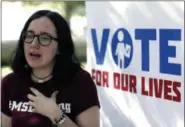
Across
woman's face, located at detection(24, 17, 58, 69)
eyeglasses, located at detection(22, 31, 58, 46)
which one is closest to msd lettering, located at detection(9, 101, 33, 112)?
woman's face, located at detection(24, 17, 58, 69)

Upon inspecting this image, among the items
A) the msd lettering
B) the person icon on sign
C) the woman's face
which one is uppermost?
the woman's face

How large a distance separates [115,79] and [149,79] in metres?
0.44

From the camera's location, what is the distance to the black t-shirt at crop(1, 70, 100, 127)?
2441mm

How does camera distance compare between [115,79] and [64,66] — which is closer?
[64,66]

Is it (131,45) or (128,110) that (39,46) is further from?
(128,110)

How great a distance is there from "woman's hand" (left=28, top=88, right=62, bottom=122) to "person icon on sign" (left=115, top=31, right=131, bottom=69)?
853mm

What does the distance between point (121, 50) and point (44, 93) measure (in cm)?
91

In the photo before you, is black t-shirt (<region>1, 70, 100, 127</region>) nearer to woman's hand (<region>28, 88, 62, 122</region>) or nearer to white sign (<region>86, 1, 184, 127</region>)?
woman's hand (<region>28, 88, 62, 122</region>)

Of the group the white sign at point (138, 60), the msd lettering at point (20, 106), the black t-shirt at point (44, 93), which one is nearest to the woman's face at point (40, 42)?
the black t-shirt at point (44, 93)

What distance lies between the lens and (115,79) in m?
3.31

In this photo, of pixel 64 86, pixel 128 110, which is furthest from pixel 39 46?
pixel 128 110

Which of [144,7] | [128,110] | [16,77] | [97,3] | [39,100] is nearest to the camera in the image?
[39,100]

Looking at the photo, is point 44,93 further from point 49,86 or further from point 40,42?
point 40,42

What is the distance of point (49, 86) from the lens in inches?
98.7
